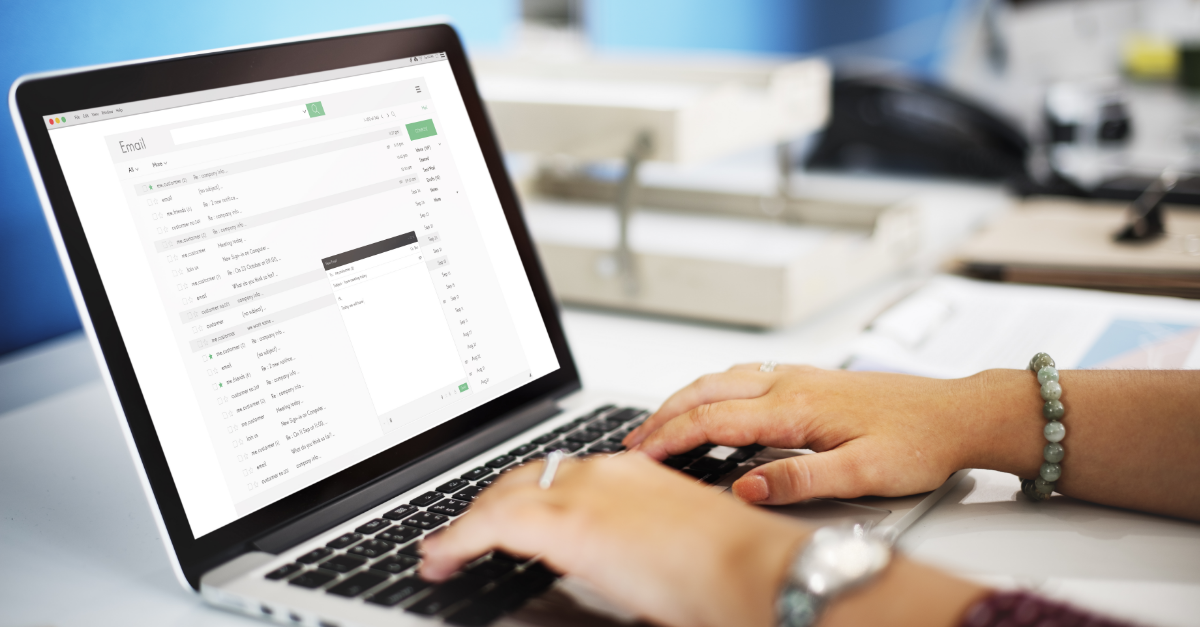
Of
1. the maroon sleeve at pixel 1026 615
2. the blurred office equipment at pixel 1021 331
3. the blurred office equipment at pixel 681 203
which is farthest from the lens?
the blurred office equipment at pixel 681 203

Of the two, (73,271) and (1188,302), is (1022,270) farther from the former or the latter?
(73,271)

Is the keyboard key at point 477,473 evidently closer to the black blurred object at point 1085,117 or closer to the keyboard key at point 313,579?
the keyboard key at point 313,579

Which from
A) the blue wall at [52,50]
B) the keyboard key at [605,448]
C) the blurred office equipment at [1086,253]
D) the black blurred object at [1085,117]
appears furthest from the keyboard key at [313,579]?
the black blurred object at [1085,117]

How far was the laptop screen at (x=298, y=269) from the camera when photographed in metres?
0.50

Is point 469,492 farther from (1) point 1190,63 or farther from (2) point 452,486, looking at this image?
(1) point 1190,63

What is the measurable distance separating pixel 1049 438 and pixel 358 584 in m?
0.40

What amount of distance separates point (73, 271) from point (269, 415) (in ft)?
0.40

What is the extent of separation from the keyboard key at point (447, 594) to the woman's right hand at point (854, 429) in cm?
17

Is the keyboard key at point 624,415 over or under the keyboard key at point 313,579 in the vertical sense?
under

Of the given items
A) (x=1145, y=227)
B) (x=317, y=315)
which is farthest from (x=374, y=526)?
(x=1145, y=227)

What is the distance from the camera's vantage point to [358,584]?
464 mm

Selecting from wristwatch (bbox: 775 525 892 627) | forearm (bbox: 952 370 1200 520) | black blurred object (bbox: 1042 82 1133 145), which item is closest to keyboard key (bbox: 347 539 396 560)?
wristwatch (bbox: 775 525 892 627)

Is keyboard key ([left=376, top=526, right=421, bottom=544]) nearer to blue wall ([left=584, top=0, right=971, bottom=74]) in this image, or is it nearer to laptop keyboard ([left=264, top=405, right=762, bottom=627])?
laptop keyboard ([left=264, top=405, right=762, bottom=627])

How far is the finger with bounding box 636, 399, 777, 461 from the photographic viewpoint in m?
0.60
